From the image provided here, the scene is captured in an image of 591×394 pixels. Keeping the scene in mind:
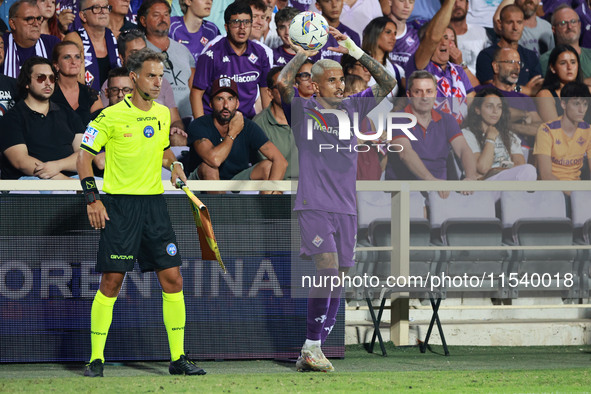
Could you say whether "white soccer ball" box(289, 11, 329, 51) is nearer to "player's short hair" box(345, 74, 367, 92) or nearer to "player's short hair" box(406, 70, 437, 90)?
"player's short hair" box(345, 74, 367, 92)

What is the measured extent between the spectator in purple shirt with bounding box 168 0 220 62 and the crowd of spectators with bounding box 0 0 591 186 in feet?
0.04

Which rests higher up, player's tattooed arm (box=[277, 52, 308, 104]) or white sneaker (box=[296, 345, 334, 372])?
player's tattooed arm (box=[277, 52, 308, 104])

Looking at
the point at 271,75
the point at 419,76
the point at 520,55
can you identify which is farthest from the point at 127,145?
the point at 520,55

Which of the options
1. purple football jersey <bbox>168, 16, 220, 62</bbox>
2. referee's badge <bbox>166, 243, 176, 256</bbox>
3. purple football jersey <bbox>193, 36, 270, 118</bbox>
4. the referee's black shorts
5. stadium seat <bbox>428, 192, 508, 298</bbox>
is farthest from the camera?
purple football jersey <bbox>168, 16, 220, 62</bbox>

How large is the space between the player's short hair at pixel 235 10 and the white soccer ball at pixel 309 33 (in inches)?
81.4

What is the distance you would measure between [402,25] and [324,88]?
3.23 m

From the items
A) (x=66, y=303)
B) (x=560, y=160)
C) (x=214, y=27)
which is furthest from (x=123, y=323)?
(x=560, y=160)

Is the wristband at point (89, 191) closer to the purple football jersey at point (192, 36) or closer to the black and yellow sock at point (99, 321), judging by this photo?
the black and yellow sock at point (99, 321)

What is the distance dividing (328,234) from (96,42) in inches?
130

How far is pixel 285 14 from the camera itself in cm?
848

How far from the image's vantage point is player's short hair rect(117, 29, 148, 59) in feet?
26.0

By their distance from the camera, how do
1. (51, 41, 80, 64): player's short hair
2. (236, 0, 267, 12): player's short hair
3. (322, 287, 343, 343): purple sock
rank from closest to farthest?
1. (322, 287, 343, 343): purple sock
2. (51, 41, 80, 64): player's short hair
3. (236, 0, 267, 12): player's short hair

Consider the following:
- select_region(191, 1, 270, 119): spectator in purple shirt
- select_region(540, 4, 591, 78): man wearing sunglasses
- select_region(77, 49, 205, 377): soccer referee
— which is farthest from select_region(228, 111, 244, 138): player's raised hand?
select_region(540, 4, 591, 78): man wearing sunglasses

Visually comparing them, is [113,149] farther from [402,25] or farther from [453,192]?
[402,25]
